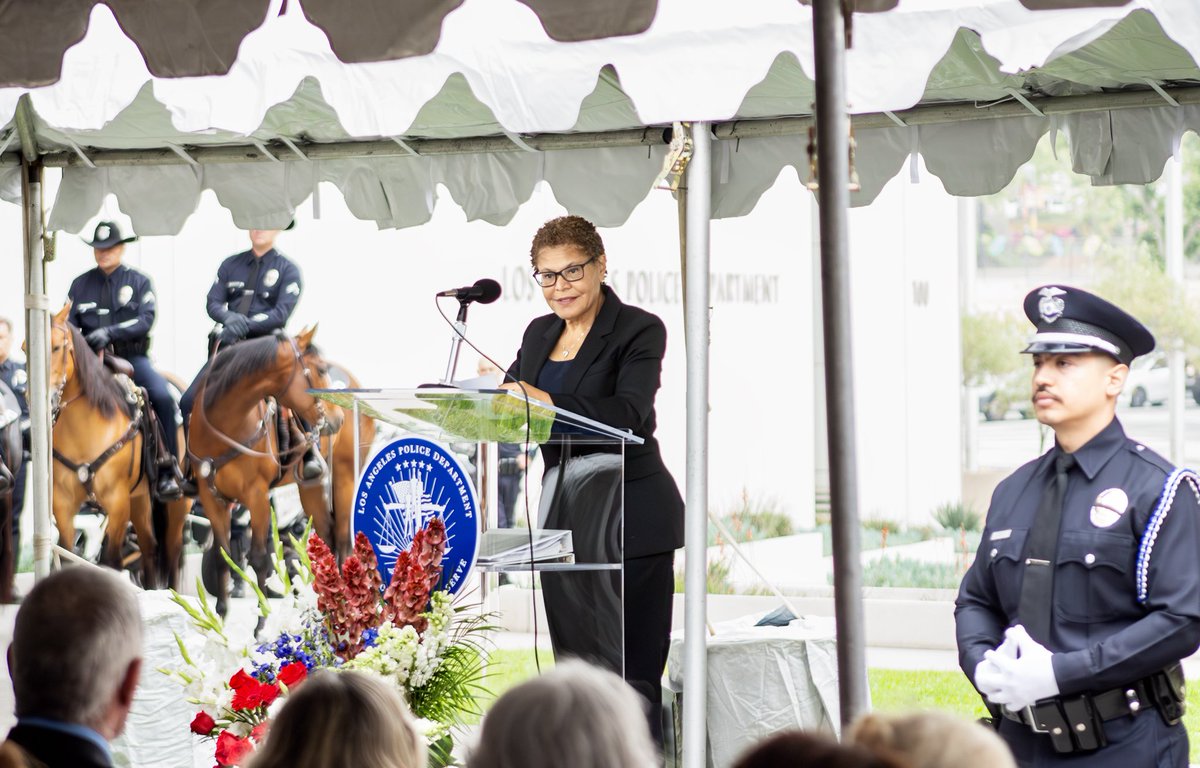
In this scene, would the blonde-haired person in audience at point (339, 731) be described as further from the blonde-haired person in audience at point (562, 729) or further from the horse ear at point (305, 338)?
the horse ear at point (305, 338)

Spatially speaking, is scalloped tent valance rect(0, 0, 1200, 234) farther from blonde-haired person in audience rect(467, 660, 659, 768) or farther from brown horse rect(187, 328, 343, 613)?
brown horse rect(187, 328, 343, 613)

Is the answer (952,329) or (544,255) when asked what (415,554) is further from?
(952,329)

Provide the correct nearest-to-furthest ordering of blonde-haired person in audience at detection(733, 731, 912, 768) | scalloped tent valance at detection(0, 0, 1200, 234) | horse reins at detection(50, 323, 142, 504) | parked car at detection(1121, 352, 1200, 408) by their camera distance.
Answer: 1. blonde-haired person in audience at detection(733, 731, 912, 768)
2. scalloped tent valance at detection(0, 0, 1200, 234)
3. horse reins at detection(50, 323, 142, 504)
4. parked car at detection(1121, 352, 1200, 408)

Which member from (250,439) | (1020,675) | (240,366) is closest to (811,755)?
(1020,675)

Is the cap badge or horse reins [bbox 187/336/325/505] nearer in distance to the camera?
the cap badge

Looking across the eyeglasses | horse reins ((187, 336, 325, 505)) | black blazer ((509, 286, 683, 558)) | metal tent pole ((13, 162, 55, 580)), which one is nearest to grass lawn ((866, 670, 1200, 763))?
black blazer ((509, 286, 683, 558))

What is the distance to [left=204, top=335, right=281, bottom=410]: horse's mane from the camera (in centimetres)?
1030

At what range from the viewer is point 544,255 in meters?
4.72

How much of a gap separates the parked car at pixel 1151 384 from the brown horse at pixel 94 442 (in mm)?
32449

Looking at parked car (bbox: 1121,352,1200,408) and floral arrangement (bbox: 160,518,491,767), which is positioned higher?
parked car (bbox: 1121,352,1200,408)

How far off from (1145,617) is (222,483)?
8.43 meters

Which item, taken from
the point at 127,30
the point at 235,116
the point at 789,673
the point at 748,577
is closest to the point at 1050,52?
the point at 235,116

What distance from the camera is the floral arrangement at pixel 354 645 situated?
3.31 m

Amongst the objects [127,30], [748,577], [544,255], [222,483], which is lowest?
[748,577]
